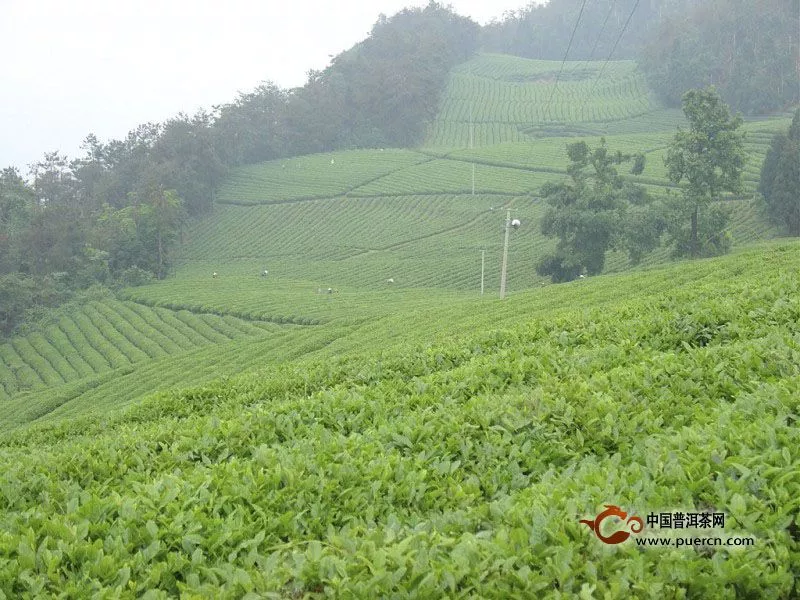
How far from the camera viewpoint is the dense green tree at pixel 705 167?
1378 inches

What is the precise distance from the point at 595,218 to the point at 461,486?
35.2m

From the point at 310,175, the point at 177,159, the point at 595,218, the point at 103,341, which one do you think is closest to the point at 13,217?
the point at 177,159

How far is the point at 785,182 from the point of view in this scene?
4344 centimetres

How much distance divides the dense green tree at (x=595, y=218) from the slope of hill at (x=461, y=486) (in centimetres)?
2989

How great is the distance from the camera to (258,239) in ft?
216

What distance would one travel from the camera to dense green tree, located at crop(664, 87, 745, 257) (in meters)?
35.0

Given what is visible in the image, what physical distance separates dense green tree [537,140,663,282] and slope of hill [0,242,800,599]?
2989 cm

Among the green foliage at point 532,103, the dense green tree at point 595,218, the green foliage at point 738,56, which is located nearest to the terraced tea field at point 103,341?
the dense green tree at point 595,218

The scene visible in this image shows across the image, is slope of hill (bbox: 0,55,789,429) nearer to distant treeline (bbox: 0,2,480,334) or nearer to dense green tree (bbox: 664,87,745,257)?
distant treeline (bbox: 0,2,480,334)

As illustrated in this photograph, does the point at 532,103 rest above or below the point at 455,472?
above

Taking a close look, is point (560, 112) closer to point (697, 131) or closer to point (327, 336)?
point (697, 131)

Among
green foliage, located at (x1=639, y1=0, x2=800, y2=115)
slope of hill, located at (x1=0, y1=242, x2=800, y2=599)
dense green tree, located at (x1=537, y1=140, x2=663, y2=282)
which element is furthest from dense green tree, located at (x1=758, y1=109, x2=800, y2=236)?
slope of hill, located at (x1=0, y1=242, x2=800, y2=599)

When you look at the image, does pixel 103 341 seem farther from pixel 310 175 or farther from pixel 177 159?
pixel 310 175

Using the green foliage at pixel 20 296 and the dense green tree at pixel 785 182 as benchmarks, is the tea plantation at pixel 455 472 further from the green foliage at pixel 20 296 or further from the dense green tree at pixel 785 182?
the green foliage at pixel 20 296
